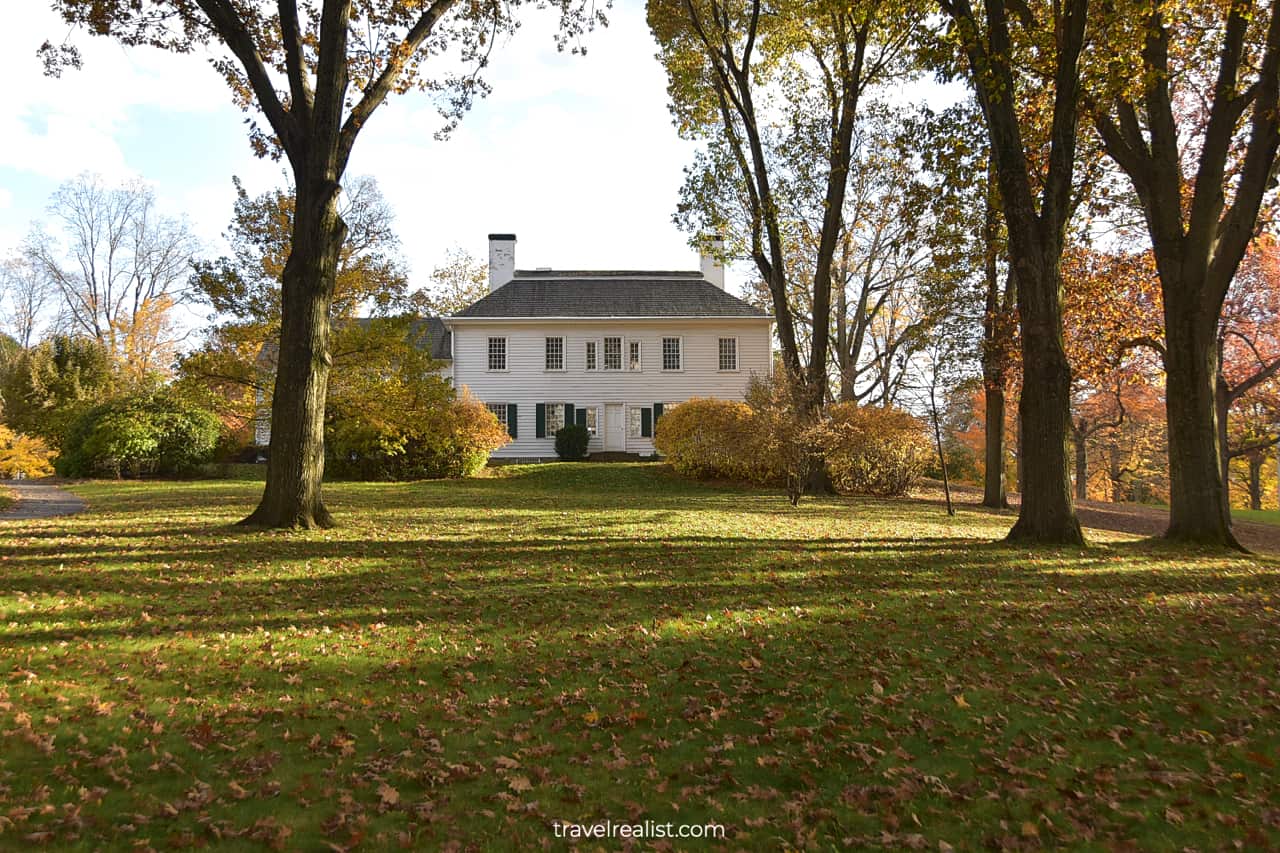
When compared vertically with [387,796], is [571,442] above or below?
above

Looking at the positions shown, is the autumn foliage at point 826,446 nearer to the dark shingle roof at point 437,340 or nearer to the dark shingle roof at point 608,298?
the dark shingle roof at point 608,298

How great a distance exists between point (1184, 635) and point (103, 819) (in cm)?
705

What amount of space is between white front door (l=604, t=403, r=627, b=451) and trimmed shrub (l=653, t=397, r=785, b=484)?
7.54 meters

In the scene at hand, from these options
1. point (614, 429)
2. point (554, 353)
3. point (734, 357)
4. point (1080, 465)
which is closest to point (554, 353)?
point (554, 353)

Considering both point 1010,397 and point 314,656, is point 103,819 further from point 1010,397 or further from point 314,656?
point 1010,397

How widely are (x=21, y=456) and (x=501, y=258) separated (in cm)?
1831

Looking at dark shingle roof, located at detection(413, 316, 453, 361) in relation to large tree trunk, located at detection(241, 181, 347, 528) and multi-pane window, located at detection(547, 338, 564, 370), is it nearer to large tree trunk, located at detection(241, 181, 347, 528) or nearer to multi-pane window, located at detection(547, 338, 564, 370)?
multi-pane window, located at detection(547, 338, 564, 370)

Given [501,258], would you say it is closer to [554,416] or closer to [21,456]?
[554,416]

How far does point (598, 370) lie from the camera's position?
2988 centimetres

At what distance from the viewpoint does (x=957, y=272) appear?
17500 millimetres

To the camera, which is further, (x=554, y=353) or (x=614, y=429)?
(x=554, y=353)

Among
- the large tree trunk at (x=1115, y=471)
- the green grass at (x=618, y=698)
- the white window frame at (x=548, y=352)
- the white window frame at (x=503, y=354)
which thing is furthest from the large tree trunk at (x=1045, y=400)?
the large tree trunk at (x=1115, y=471)

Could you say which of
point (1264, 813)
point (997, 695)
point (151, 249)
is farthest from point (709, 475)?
point (151, 249)

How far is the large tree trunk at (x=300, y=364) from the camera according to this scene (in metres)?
9.77
